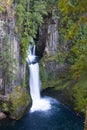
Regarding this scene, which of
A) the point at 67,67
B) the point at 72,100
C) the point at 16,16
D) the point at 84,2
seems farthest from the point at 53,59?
the point at 84,2

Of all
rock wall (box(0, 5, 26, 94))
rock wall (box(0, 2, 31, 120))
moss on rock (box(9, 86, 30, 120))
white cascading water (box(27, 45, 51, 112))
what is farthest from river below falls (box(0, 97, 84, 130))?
rock wall (box(0, 5, 26, 94))

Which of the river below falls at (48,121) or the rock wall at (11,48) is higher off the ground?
the rock wall at (11,48)

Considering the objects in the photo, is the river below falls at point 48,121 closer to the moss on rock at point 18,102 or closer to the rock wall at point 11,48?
the moss on rock at point 18,102

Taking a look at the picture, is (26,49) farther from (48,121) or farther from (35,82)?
(48,121)

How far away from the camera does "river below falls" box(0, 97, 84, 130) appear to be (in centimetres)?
1770

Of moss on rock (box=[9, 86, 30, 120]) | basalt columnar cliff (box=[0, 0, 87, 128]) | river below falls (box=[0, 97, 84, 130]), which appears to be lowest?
river below falls (box=[0, 97, 84, 130])

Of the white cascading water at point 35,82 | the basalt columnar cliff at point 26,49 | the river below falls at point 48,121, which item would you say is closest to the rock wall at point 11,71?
the basalt columnar cliff at point 26,49

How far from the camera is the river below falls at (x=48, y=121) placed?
697 inches

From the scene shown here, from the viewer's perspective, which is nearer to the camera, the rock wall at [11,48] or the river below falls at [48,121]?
the river below falls at [48,121]

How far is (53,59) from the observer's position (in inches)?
879

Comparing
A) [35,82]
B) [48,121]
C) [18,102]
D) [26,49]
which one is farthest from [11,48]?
[48,121]

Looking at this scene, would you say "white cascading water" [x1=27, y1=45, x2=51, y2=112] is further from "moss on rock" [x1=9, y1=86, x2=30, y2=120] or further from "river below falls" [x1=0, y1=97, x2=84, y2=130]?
"river below falls" [x1=0, y1=97, x2=84, y2=130]

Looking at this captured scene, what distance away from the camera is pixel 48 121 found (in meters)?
18.4

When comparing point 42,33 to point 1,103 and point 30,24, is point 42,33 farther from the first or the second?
point 1,103
